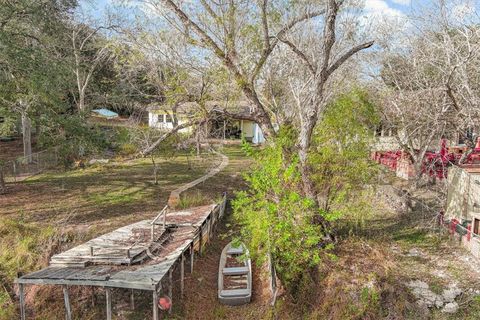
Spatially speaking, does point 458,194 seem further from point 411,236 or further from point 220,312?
point 220,312

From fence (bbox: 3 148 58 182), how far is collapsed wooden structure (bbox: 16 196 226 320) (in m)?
12.5

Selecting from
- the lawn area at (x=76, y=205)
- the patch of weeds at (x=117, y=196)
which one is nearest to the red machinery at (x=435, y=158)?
the lawn area at (x=76, y=205)

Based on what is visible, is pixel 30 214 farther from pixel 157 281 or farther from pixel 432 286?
pixel 432 286

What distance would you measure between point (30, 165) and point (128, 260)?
17.5 metres

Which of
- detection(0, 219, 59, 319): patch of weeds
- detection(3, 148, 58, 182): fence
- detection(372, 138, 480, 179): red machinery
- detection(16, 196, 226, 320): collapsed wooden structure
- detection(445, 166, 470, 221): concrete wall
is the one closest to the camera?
detection(16, 196, 226, 320): collapsed wooden structure

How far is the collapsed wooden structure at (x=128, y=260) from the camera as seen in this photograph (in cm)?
779

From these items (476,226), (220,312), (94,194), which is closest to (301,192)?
(220,312)

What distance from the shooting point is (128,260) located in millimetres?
8758

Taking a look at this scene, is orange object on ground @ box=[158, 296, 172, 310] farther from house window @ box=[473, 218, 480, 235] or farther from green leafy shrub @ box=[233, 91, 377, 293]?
house window @ box=[473, 218, 480, 235]

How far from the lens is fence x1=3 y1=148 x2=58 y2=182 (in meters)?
20.9

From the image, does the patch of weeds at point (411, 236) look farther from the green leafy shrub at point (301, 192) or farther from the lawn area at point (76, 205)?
the lawn area at point (76, 205)

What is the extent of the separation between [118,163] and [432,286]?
21.5m

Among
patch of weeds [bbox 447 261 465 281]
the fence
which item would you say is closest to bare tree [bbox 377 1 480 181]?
patch of weeds [bbox 447 261 465 281]

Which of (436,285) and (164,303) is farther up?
(436,285)
